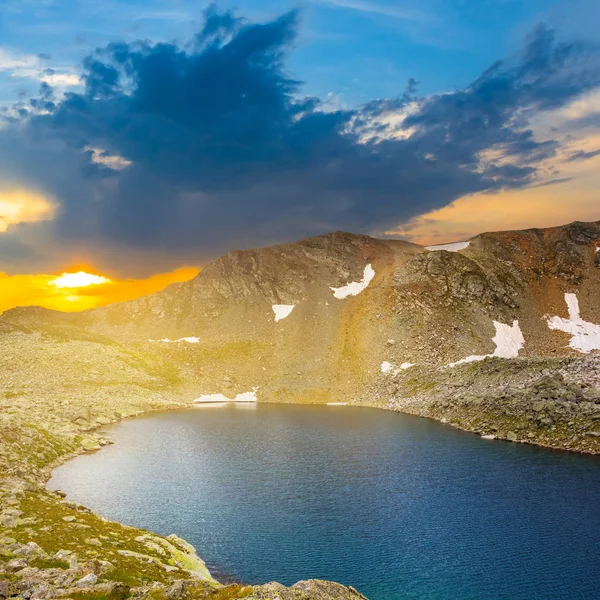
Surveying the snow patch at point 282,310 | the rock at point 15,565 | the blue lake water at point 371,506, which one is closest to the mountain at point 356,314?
the snow patch at point 282,310

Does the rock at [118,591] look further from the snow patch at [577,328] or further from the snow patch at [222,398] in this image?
the snow patch at [577,328]

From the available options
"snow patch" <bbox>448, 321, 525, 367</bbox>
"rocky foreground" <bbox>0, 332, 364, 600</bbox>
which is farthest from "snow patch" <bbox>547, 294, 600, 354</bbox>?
"rocky foreground" <bbox>0, 332, 364, 600</bbox>

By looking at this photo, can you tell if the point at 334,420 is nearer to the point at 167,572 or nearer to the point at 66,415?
the point at 66,415

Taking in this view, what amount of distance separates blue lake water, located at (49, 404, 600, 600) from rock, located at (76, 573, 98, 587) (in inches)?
414

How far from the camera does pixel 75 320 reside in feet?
588

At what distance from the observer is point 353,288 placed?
182 meters

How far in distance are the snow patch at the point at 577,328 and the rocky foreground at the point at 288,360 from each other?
575 mm

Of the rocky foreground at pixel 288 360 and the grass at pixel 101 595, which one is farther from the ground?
the rocky foreground at pixel 288 360

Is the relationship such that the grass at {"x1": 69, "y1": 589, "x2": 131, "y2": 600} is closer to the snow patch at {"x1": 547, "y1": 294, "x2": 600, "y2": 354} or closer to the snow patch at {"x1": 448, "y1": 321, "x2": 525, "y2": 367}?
the snow patch at {"x1": 448, "y1": 321, "x2": 525, "y2": 367}

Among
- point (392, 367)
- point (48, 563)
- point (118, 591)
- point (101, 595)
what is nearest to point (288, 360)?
point (392, 367)

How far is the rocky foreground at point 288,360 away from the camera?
3316 centimetres

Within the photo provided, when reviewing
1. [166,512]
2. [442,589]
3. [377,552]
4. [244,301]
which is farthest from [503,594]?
[244,301]

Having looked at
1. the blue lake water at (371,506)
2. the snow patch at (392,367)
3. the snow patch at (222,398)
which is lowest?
the blue lake water at (371,506)

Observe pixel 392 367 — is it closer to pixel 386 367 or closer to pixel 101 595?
pixel 386 367
